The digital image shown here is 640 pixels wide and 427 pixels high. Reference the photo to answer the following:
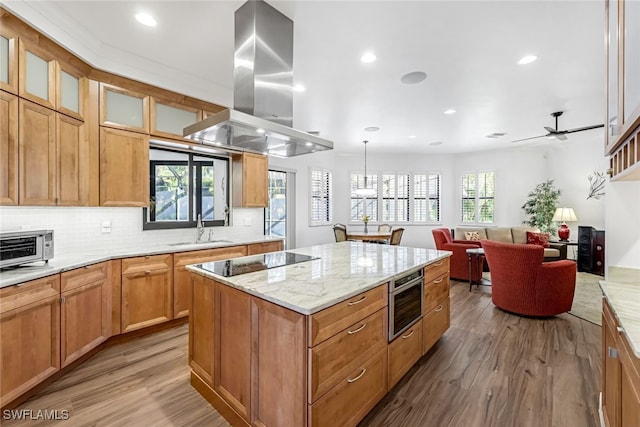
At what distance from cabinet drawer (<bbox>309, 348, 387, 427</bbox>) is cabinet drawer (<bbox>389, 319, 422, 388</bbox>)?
107 mm

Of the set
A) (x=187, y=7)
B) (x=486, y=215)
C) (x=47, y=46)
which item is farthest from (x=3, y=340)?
(x=486, y=215)

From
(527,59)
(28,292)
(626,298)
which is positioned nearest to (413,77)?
(527,59)

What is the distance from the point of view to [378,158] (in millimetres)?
8500

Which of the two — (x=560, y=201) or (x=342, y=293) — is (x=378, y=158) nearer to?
(x=560, y=201)

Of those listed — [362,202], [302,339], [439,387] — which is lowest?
[439,387]

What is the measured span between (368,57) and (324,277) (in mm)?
2313

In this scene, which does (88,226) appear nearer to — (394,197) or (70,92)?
(70,92)

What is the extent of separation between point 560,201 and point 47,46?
9.34 metres

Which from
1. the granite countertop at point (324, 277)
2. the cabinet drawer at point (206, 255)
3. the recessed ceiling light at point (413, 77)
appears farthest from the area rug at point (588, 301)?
the cabinet drawer at point (206, 255)

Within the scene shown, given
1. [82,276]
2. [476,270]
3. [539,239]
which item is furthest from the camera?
[539,239]

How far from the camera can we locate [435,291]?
2684 mm

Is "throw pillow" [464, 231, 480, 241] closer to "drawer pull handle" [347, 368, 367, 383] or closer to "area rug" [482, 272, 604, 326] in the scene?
"area rug" [482, 272, 604, 326]

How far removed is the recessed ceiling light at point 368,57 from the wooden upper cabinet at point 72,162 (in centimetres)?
288

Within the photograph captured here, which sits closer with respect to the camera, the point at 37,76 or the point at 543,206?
the point at 37,76
